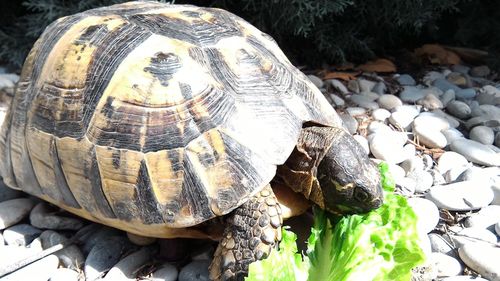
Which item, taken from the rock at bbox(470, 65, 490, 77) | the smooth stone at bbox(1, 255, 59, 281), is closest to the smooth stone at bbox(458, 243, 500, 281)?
the smooth stone at bbox(1, 255, 59, 281)

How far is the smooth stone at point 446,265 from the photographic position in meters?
2.42

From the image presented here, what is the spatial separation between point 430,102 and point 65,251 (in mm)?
2652

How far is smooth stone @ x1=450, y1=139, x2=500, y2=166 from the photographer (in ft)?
10.7

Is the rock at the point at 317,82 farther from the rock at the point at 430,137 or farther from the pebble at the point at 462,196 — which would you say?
the pebble at the point at 462,196

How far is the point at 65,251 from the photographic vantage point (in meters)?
2.57

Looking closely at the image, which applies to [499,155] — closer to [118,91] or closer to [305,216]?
[305,216]

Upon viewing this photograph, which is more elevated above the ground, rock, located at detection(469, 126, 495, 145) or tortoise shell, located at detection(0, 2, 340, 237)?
tortoise shell, located at detection(0, 2, 340, 237)

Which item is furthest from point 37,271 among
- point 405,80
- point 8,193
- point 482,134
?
point 405,80

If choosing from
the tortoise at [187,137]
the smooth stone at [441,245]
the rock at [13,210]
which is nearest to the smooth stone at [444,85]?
the smooth stone at [441,245]

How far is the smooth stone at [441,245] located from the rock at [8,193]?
6.99 ft

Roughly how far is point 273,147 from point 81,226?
110 centimetres

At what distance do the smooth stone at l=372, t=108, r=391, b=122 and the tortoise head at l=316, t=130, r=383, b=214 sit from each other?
146cm

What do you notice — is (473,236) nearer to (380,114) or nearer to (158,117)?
(380,114)

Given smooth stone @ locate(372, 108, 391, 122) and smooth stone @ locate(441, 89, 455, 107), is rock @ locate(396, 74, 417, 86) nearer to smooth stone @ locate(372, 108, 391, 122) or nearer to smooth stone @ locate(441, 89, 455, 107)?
smooth stone @ locate(441, 89, 455, 107)
